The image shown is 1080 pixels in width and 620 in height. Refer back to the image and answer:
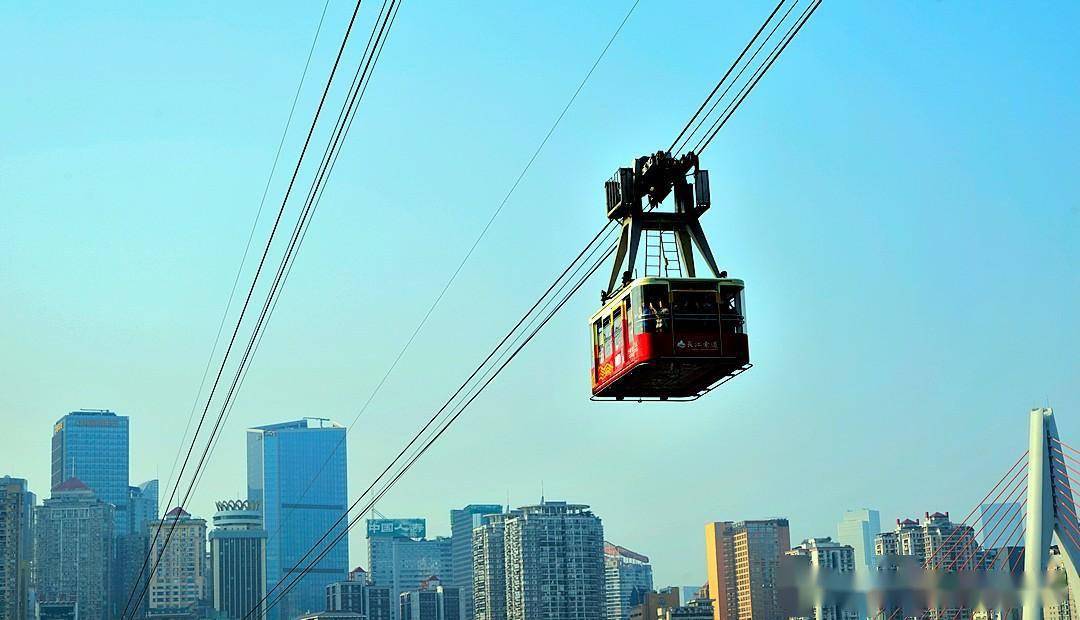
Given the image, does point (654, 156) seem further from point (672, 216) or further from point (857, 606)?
point (857, 606)

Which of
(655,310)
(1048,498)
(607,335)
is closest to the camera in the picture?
(655,310)

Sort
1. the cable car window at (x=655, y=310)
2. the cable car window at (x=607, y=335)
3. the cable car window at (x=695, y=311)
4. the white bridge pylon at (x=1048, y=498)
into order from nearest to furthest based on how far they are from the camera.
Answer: the cable car window at (x=655, y=310)
the cable car window at (x=695, y=311)
the cable car window at (x=607, y=335)
the white bridge pylon at (x=1048, y=498)

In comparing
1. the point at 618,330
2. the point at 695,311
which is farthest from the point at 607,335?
the point at 695,311

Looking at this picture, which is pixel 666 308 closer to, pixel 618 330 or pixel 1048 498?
pixel 618 330

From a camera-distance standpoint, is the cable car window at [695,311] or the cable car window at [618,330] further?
the cable car window at [618,330]

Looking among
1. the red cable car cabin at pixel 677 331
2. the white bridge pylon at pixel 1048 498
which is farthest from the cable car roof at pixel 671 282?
the white bridge pylon at pixel 1048 498

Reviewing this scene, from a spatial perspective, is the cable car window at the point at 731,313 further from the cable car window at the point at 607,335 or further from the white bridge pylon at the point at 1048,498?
the white bridge pylon at the point at 1048,498

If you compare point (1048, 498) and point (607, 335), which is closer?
point (607, 335)

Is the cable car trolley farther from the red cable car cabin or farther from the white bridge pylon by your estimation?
the white bridge pylon
